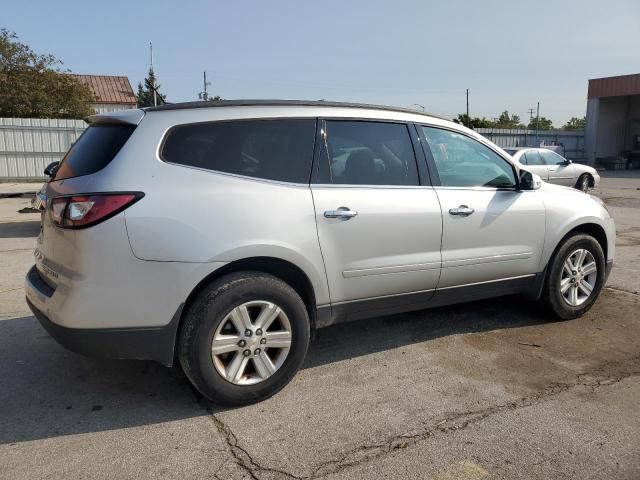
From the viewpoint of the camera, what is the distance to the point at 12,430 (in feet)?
10.0

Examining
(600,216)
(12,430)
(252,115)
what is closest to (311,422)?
(12,430)

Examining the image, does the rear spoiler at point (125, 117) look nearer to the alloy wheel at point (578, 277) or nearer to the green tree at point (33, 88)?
the alloy wheel at point (578, 277)

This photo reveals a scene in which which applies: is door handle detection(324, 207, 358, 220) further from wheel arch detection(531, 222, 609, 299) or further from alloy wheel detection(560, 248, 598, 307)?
alloy wheel detection(560, 248, 598, 307)

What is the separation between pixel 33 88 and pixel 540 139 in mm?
30010

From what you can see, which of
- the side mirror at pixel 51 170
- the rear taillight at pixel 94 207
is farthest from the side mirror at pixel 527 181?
the side mirror at pixel 51 170

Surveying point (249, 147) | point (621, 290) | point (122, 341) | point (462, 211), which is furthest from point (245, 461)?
point (621, 290)

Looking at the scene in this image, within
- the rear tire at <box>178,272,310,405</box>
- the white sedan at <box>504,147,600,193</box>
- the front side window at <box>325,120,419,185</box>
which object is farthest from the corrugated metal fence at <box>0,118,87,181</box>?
the rear tire at <box>178,272,310,405</box>

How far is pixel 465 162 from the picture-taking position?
14.5 ft

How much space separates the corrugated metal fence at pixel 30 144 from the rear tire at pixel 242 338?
779 inches

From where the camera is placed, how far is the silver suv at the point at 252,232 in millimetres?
2992

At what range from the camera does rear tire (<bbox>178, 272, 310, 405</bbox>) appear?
313cm

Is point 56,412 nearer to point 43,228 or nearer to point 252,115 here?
point 43,228

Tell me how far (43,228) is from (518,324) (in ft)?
12.8

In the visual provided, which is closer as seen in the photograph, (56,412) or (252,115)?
(56,412)
